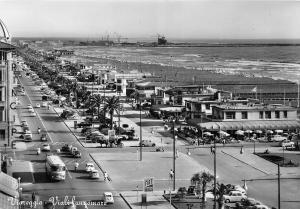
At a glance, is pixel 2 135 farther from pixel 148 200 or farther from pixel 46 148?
pixel 148 200

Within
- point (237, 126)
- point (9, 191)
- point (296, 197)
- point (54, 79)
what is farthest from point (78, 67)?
point (9, 191)

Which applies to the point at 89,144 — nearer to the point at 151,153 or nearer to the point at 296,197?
the point at 151,153

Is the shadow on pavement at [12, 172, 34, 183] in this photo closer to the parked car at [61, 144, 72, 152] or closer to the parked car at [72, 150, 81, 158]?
the parked car at [72, 150, 81, 158]

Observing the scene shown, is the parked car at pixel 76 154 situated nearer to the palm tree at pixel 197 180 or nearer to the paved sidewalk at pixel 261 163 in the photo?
the paved sidewalk at pixel 261 163

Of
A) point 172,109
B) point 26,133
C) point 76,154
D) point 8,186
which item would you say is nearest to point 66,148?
point 76,154

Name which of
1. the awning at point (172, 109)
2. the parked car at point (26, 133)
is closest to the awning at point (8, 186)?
the parked car at point (26, 133)

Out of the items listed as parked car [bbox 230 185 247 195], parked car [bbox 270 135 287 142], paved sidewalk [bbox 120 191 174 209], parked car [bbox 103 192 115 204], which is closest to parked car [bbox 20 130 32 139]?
parked car [bbox 270 135 287 142]
